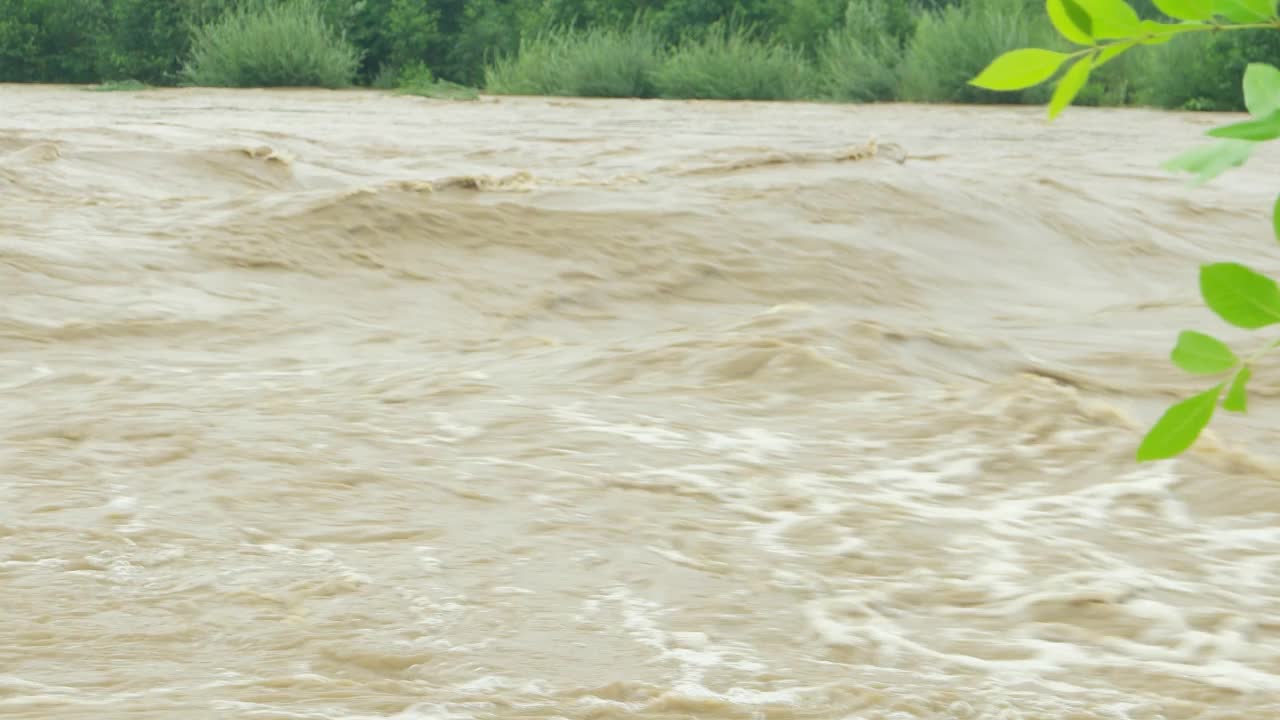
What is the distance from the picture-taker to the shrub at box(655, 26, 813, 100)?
9867 millimetres

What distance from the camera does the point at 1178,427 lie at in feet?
1.59

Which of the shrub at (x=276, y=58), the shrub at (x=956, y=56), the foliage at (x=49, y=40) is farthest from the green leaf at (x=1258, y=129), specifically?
the foliage at (x=49, y=40)

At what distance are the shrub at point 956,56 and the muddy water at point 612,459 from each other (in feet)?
16.2

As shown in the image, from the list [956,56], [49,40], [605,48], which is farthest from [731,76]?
[49,40]

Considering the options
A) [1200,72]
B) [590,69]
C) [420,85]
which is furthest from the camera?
[420,85]

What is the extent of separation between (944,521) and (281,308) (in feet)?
4.95

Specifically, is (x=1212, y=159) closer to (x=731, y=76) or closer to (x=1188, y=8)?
(x=1188, y=8)

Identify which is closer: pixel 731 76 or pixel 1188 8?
pixel 1188 8

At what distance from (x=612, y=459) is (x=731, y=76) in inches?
Result: 326

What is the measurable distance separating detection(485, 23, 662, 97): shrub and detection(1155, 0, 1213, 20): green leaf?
9.78 m

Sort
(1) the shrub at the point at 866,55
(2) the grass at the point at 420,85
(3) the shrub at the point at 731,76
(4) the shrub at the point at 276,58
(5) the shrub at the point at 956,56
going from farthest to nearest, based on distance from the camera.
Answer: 1. (4) the shrub at the point at 276,58
2. (3) the shrub at the point at 731,76
3. (1) the shrub at the point at 866,55
4. (2) the grass at the point at 420,85
5. (5) the shrub at the point at 956,56

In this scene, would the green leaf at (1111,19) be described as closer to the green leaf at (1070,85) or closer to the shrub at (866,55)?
the green leaf at (1070,85)

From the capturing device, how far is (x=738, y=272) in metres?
3.31

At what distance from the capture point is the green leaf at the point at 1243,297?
0.46 metres
